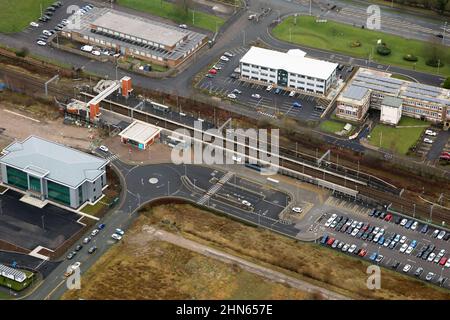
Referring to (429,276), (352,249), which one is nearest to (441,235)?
(429,276)

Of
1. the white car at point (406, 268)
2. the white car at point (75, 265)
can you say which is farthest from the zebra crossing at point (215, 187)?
the white car at point (406, 268)

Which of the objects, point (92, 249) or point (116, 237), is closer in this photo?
point (92, 249)

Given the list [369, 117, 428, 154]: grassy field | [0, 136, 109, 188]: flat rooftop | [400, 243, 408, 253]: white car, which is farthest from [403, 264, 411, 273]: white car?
[0, 136, 109, 188]: flat rooftop

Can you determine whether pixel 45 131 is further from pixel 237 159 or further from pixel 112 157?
pixel 237 159

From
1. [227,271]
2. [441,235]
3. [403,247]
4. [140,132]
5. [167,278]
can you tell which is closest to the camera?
[167,278]

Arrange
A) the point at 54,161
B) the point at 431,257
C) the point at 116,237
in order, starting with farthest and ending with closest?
the point at 54,161 < the point at 116,237 < the point at 431,257

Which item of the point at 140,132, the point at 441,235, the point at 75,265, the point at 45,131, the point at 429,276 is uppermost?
the point at 140,132
